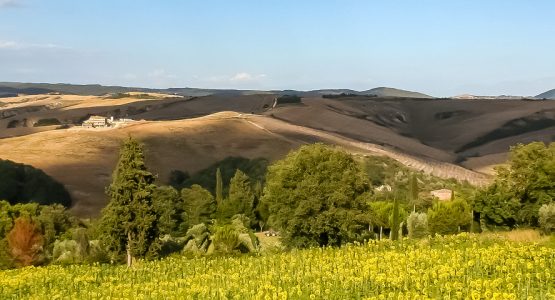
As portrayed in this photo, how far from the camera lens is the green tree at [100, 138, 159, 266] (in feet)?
184

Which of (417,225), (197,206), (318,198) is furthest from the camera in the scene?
(197,206)

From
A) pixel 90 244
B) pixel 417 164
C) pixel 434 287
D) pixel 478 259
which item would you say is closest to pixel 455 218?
pixel 90 244

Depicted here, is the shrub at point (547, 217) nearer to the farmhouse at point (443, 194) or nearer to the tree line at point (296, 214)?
the tree line at point (296, 214)

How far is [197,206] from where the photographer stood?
348 ft

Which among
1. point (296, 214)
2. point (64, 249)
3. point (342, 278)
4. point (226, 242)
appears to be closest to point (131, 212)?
point (226, 242)

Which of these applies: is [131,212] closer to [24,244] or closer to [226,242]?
[226,242]

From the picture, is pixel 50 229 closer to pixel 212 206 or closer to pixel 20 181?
pixel 212 206

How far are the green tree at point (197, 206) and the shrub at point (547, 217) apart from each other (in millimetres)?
56154

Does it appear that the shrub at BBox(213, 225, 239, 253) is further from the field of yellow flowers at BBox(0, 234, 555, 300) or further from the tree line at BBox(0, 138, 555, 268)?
the field of yellow flowers at BBox(0, 234, 555, 300)

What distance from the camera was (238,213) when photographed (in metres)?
109

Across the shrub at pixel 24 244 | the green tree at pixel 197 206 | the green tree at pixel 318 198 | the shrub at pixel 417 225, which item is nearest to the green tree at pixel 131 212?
the green tree at pixel 318 198

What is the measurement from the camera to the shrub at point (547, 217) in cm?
5689

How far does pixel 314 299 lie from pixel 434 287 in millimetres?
4276

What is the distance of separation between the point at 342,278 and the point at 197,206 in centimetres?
8210
